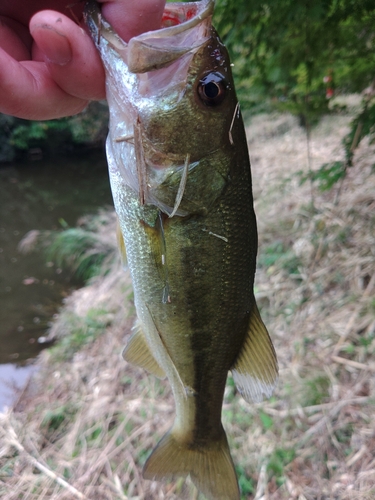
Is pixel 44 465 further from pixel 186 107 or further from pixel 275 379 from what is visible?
pixel 186 107

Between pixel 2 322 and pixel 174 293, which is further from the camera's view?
pixel 2 322

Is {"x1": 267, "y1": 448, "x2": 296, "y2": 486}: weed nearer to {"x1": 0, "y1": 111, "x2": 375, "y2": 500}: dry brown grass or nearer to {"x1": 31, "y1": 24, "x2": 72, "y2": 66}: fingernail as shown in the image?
{"x1": 0, "y1": 111, "x2": 375, "y2": 500}: dry brown grass

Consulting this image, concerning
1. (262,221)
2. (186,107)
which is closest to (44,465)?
(186,107)

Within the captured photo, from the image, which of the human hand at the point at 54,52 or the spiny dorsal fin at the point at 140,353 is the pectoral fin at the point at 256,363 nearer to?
the spiny dorsal fin at the point at 140,353

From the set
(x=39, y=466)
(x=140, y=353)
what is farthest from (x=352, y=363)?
(x=39, y=466)

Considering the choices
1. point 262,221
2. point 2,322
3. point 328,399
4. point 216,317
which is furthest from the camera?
point 2,322

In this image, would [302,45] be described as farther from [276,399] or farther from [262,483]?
[262,483]

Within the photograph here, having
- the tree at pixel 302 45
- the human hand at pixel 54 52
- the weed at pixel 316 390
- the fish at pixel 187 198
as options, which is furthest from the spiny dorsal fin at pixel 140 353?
the tree at pixel 302 45

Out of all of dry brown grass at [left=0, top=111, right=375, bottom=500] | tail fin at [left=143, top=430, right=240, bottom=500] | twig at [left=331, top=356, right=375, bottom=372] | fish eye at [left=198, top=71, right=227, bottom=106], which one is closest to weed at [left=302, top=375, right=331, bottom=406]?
dry brown grass at [left=0, top=111, right=375, bottom=500]
